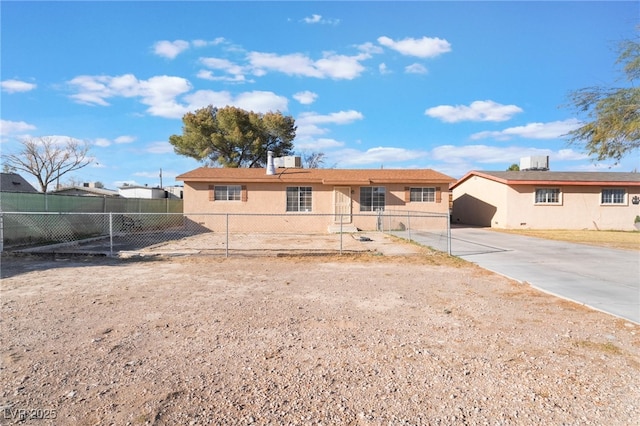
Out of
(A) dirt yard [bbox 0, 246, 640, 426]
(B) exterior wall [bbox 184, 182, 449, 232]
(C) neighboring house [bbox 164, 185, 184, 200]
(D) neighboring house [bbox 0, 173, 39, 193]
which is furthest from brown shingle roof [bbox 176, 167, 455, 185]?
(A) dirt yard [bbox 0, 246, 640, 426]

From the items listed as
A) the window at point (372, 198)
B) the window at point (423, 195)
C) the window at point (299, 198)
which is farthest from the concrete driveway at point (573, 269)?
the window at point (299, 198)

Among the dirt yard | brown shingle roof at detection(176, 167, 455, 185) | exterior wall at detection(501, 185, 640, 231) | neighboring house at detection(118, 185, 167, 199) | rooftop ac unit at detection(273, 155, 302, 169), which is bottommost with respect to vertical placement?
the dirt yard

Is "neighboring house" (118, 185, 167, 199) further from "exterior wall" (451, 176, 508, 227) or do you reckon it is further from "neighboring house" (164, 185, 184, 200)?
"exterior wall" (451, 176, 508, 227)

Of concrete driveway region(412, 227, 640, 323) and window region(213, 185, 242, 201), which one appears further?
window region(213, 185, 242, 201)

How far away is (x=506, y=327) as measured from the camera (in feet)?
15.4

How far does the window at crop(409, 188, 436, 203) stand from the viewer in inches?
806

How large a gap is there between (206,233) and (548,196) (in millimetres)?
19522

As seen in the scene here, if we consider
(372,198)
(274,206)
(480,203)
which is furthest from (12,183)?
(480,203)

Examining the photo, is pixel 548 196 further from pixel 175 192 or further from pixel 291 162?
pixel 175 192

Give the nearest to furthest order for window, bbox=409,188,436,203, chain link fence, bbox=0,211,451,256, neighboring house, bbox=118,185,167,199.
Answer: chain link fence, bbox=0,211,451,256
window, bbox=409,188,436,203
neighboring house, bbox=118,185,167,199

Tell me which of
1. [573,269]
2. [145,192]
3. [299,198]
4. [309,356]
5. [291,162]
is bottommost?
[309,356]

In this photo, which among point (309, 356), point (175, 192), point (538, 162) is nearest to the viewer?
point (309, 356)

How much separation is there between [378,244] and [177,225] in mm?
14643

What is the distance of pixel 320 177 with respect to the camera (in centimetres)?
2047
